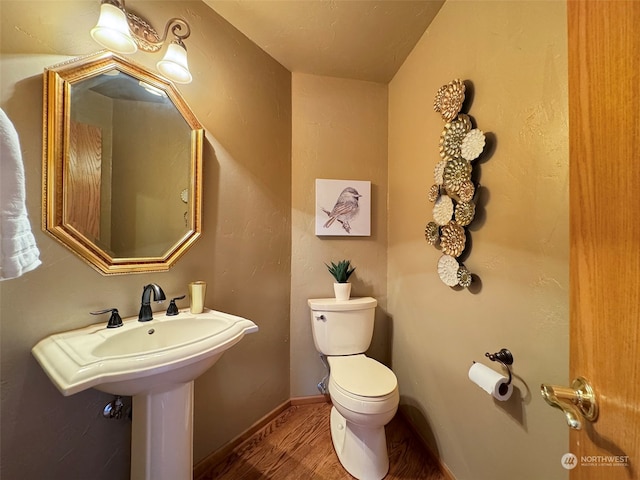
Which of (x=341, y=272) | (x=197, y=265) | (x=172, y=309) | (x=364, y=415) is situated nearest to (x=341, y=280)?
(x=341, y=272)

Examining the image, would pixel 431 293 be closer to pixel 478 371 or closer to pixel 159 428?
pixel 478 371

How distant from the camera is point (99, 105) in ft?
3.18

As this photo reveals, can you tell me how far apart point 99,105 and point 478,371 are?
183cm

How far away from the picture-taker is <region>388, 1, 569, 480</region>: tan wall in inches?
30.2

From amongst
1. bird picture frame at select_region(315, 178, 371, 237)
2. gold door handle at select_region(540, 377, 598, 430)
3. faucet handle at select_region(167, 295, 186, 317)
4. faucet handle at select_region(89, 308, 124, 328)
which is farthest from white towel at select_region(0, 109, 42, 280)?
bird picture frame at select_region(315, 178, 371, 237)

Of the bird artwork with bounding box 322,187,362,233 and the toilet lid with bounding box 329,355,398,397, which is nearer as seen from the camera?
the toilet lid with bounding box 329,355,398,397

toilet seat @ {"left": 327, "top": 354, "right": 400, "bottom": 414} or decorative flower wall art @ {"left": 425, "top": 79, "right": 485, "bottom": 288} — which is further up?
decorative flower wall art @ {"left": 425, "top": 79, "right": 485, "bottom": 288}

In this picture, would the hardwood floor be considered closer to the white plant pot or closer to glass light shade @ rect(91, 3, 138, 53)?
the white plant pot

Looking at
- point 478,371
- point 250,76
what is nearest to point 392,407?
point 478,371

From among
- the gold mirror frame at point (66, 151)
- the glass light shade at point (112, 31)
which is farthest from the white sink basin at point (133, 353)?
the glass light shade at point (112, 31)

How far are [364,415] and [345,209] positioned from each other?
1244mm

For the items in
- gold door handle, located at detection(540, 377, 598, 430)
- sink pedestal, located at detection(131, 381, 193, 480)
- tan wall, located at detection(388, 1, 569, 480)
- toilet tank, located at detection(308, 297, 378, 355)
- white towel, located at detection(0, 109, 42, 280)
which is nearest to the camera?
gold door handle, located at detection(540, 377, 598, 430)

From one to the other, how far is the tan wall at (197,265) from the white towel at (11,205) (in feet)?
0.75

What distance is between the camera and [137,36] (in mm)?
1034
